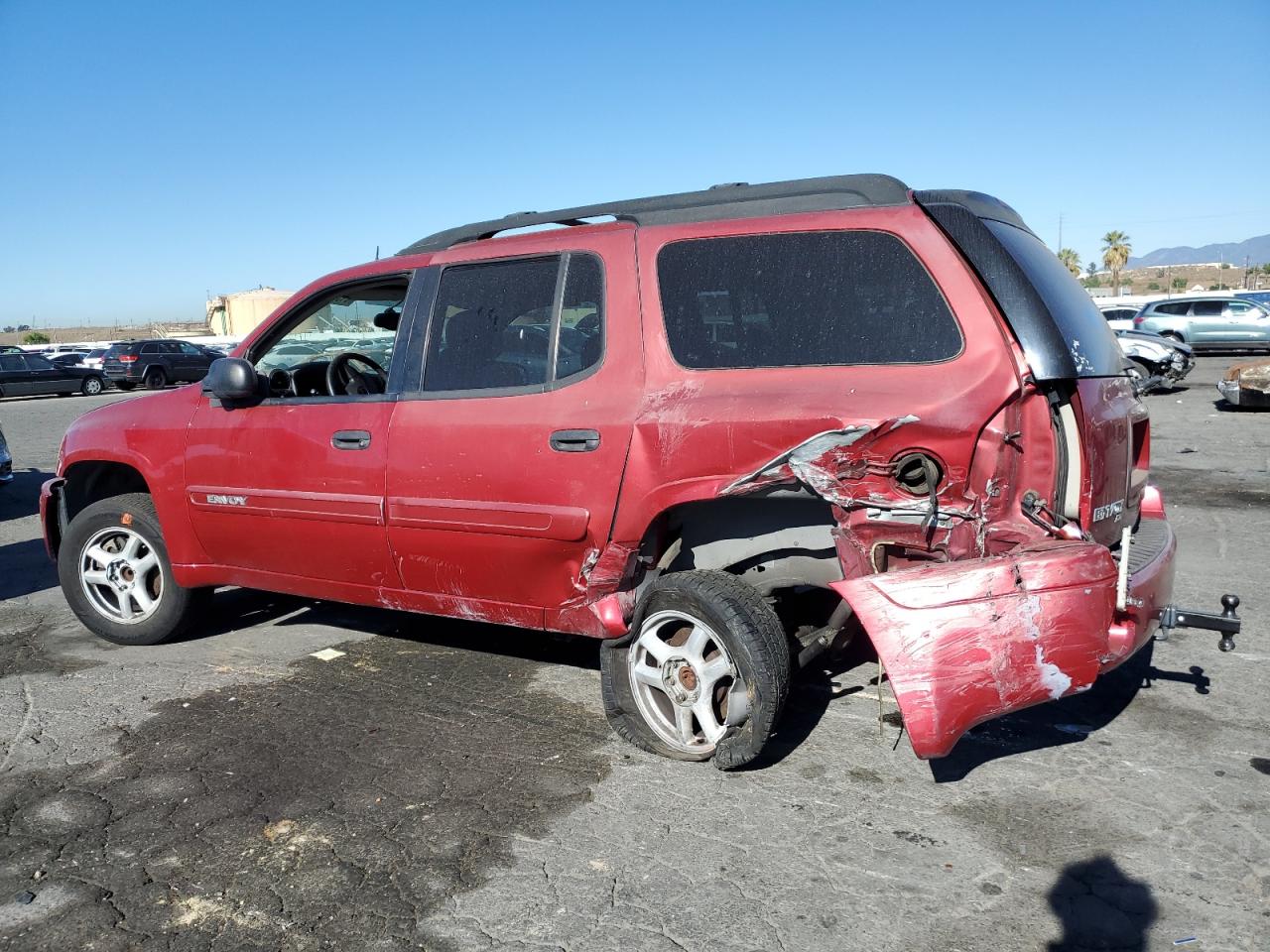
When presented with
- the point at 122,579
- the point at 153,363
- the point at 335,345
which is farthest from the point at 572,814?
the point at 153,363

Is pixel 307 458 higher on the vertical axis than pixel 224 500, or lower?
higher

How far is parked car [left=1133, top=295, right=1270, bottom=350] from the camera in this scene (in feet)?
86.3

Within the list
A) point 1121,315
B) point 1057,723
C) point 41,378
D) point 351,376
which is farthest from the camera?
point 41,378

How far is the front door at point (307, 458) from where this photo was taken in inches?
172

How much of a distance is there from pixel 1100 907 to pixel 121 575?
4.74m

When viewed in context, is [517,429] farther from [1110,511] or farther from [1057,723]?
[1057,723]

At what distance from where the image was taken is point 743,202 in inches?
148

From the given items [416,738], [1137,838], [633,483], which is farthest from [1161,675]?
[416,738]

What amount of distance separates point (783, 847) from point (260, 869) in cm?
159

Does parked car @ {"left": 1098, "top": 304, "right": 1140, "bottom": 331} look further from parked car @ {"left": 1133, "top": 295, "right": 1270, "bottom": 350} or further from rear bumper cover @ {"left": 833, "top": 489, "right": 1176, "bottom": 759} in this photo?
rear bumper cover @ {"left": 833, "top": 489, "right": 1176, "bottom": 759}

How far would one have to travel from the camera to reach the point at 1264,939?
2.60m

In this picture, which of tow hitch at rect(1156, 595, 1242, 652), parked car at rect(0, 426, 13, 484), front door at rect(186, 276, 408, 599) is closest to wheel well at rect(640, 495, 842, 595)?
tow hitch at rect(1156, 595, 1242, 652)

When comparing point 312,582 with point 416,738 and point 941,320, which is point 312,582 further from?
point 941,320

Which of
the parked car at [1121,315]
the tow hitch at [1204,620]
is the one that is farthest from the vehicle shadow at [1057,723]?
the parked car at [1121,315]
